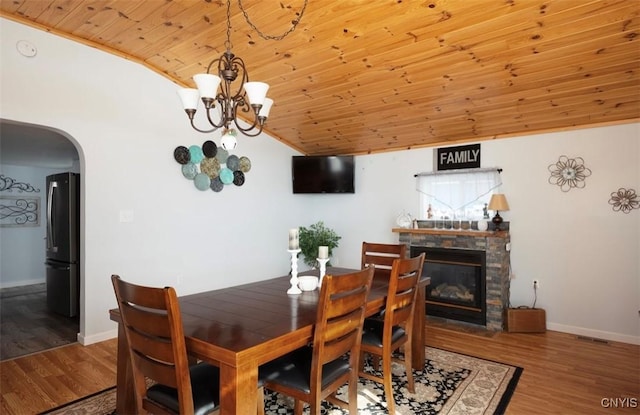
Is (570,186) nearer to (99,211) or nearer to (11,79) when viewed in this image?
(99,211)

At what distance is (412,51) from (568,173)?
2286 millimetres

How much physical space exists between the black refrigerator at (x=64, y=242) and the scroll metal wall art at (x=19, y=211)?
2.94 m

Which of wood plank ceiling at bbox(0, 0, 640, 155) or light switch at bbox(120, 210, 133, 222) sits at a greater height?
wood plank ceiling at bbox(0, 0, 640, 155)

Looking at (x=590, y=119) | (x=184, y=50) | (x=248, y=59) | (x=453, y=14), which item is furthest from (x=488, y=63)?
(x=184, y=50)

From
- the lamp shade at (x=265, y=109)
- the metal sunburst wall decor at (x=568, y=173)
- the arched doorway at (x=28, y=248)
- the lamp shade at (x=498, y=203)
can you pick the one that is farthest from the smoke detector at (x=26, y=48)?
the metal sunburst wall decor at (x=568, y=173)

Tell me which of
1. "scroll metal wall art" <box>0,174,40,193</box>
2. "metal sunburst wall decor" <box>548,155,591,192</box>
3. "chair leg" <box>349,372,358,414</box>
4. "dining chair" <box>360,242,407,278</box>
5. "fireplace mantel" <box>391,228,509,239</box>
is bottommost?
"chair leg" <box>349,372,358,414</box>

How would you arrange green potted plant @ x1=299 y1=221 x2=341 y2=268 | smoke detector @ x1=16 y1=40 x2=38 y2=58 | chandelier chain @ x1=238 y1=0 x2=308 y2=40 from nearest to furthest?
chandelier chain @ x1=238 y1=0 x2=308 y2=40 → smoke detector @ x1=16 y1=40 x2=38 y2=58 → green potted plant @ x1=299 y1=221 x2=341 y2=268

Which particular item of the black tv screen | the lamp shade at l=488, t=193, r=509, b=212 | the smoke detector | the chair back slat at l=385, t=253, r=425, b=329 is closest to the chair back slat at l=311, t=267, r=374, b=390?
the chair back slat at l=385, t=253, r=425, b=329

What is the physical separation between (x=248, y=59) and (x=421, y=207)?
286cm

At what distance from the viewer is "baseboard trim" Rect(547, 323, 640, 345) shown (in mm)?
3520

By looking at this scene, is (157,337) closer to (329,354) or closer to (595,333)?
(329,354)

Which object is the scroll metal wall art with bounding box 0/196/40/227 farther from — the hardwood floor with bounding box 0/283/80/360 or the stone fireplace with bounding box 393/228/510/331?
the stone fireplace with bounding box 393/228/510/331

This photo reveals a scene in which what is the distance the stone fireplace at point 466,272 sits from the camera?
394cm

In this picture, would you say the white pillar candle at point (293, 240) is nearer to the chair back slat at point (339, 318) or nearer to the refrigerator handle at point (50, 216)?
the chair back slat at point (339, 318)
